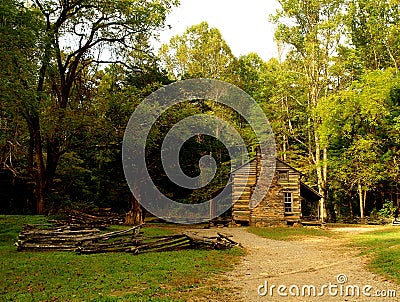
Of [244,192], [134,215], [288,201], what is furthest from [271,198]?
[134,215]

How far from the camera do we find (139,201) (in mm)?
29297

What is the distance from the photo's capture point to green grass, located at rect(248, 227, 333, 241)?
22859 mm

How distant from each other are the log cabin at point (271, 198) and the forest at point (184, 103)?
5054mm

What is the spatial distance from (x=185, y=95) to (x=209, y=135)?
6853 mm

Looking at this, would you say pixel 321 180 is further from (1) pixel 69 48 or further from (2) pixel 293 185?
(1) pixel 69 48

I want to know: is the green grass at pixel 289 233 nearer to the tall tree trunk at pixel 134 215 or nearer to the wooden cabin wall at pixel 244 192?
the wooden cabin wall at pixel 244 192

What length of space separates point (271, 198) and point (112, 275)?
1981cm

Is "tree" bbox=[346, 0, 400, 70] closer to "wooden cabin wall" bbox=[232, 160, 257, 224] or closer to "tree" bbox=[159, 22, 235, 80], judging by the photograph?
"tree" bbox=[159, 22, 235, 80]

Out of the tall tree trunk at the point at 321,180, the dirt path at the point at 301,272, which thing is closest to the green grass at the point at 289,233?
the dirt path at the point at 301,272

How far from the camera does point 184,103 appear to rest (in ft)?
103

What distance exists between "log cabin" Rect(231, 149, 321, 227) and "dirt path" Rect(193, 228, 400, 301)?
1035 centimetres

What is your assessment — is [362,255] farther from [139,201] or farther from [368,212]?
[368,212]

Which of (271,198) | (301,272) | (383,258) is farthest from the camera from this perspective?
(271,198)

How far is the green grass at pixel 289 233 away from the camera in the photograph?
2286 centimetres
